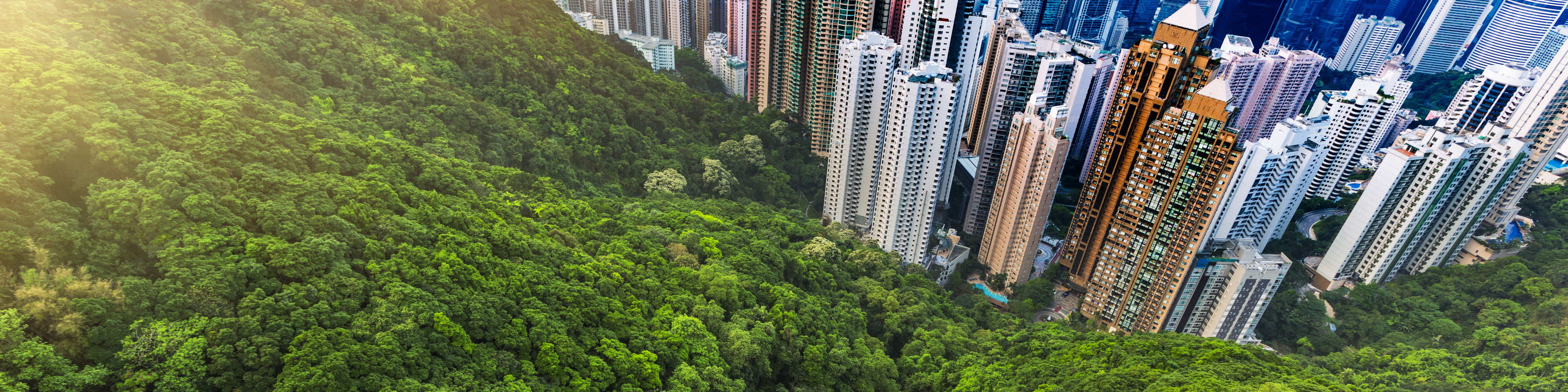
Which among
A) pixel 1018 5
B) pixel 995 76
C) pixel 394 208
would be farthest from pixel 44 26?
pixel 1018 5

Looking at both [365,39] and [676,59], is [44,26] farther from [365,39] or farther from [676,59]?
[676,59]

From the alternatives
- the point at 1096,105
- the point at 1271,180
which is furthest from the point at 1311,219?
the point at 1271,180

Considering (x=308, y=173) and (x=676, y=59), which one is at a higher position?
(x=308, y=173)

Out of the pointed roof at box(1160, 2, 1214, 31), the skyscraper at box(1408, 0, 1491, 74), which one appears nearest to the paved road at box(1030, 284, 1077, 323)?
the pointed roof at box(1160, 2, 1214, 31)

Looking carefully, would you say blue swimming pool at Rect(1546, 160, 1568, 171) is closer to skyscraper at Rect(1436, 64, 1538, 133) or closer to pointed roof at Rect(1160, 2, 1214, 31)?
skyscraper at Rect(1436, 64, 1538, 133)

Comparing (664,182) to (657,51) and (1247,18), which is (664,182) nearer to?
(657,51)

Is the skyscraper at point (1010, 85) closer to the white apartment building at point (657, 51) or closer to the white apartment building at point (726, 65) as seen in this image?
the white apartment building at point (726, 65)
